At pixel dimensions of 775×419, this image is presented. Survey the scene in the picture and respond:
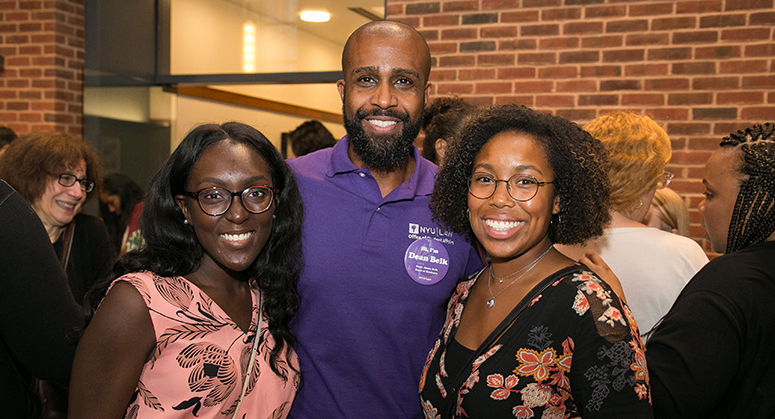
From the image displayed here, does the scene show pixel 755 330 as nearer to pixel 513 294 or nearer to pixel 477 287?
pixel 513 294

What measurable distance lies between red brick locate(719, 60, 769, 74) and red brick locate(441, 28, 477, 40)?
1779 mm

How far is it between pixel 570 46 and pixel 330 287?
3.15 metres

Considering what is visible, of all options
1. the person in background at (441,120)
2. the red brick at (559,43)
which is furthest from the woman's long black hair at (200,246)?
the red brick at (559,43)

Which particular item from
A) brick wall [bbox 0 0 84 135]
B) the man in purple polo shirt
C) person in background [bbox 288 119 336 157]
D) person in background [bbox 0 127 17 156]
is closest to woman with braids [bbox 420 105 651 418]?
the man in purple polo shirt

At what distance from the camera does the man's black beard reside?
2039 mm

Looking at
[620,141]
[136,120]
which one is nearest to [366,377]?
[620,141]

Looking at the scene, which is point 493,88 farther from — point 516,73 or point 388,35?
point 388,35

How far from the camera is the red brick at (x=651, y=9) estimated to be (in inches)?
157

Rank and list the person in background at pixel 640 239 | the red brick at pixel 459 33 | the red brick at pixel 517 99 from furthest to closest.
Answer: the red brick at pixel 459 33, the red brick at pixel 517 99, the person in background at pixel 640 239

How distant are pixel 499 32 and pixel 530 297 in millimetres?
3299

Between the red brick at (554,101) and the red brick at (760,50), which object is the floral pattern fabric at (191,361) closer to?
the red brick at (554,101)

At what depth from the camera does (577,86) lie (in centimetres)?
421

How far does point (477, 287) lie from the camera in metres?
1.84

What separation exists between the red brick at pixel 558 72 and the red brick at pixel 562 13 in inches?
14.7
